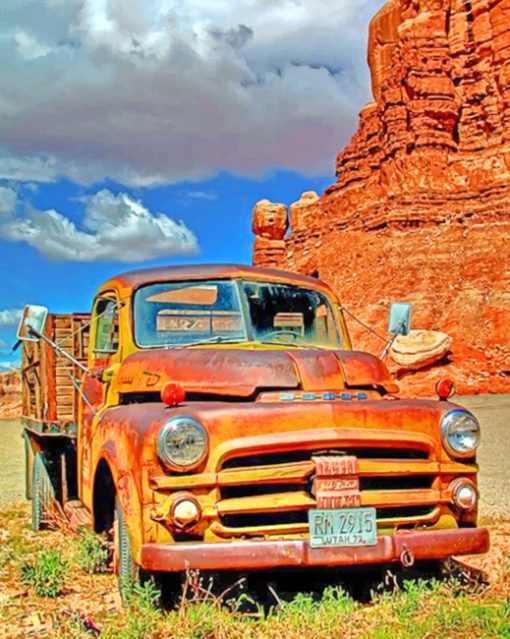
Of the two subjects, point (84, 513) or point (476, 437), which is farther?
point (84, 513)

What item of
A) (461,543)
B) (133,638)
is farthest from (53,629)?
(461,543)

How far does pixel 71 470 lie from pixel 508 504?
5112 mm

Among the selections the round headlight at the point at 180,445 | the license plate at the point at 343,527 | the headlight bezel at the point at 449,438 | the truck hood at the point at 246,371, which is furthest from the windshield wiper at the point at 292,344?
the license plate at the point at 343,527

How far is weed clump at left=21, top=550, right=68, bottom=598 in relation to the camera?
18.6 feet

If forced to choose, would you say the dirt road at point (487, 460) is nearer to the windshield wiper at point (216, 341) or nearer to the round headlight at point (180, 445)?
the windshield wiper at point (216, 341)

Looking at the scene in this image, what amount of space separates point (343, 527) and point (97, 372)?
261cm

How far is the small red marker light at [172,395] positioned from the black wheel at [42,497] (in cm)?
404

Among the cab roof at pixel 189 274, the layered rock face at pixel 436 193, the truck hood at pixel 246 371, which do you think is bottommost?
the truck hood at pixel 246 371

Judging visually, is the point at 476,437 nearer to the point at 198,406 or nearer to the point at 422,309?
the point at 198,406

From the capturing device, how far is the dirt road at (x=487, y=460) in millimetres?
10859

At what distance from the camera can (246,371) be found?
5238 mm

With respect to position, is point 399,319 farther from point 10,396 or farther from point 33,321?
point 10,396

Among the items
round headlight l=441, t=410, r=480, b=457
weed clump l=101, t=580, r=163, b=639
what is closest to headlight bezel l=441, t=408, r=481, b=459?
round headlight l=441, t=410, r=480, b=457

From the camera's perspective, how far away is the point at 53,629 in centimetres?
478
